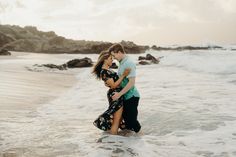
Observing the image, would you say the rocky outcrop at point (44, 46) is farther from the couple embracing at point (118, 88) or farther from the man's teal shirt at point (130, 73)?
the man's teal shirt at point (130, 73)

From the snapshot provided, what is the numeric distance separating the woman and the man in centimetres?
11

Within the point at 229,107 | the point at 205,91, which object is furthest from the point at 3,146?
the point at 205,91

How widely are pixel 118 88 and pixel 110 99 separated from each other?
0.26 meters

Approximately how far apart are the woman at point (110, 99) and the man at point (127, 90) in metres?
0.11

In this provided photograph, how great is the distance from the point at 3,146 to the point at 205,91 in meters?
8.83

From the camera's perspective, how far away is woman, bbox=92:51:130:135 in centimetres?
763

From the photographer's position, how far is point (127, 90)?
755 cm

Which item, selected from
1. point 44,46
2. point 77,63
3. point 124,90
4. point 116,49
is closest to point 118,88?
point 124,90

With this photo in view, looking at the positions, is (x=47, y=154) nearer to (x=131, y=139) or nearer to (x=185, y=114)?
(x=131, y=139)

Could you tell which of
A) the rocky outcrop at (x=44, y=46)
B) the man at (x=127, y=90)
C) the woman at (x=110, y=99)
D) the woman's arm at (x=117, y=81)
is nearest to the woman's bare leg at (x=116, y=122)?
the woman at (x=110, y=99)

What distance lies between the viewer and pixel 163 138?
24.9 feet

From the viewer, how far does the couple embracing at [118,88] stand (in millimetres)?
7562

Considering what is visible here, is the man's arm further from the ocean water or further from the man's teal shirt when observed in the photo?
the ocean water

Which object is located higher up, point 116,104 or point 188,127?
point 116,104
